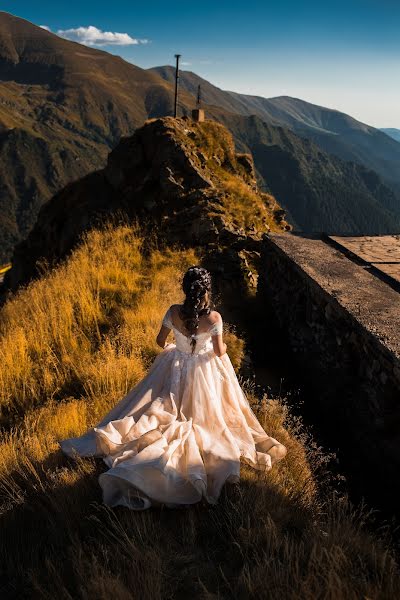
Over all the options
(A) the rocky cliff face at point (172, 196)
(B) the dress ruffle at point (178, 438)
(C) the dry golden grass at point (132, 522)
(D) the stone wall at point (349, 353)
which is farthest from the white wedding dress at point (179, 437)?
(A) the rocky cliff face at point (172, 196)

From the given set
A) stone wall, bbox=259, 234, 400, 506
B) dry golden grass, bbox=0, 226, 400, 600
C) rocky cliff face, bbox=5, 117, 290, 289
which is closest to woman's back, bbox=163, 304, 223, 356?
dry golden grass, bbox=0, 226, 400, 600

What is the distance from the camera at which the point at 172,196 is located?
10.7 m

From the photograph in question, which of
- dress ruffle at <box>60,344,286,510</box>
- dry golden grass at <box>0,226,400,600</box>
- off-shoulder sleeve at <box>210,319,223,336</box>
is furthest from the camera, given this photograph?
off-shoulder sleeve at <box>210,319,223,336</box>

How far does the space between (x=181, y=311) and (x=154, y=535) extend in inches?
73.1

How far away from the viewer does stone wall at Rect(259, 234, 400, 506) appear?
13.4ft

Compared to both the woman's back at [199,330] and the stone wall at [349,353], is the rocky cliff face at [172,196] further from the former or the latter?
the woman's back at [199,330]

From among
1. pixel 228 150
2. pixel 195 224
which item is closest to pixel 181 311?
pixel 195 224

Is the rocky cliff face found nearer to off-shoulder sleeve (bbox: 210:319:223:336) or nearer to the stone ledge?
the stone ledge

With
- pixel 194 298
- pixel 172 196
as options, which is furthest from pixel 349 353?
pixel 172 196

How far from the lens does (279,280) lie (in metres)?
7.49

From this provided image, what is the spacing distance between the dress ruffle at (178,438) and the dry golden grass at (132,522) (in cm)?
14

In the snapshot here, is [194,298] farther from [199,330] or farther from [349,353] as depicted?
[349,353]

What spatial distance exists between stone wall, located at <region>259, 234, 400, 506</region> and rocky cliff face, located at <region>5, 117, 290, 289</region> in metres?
3.14

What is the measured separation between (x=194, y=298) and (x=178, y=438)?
119cm
